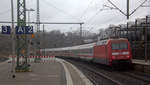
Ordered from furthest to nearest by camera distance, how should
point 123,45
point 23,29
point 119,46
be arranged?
point 123,45
point 119,46
point 23,29

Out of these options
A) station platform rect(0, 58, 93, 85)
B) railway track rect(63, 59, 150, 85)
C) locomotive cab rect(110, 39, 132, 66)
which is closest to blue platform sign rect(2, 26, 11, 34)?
station platform rect(0, 58, 93, 85)

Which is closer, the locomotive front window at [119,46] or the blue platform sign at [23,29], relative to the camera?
the blue platform sign at [23,29]

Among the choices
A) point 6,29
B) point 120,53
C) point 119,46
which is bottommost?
point 120,53

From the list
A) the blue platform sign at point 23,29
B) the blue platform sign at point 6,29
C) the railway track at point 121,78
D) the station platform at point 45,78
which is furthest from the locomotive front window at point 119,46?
the blue platform sign at point 6,29

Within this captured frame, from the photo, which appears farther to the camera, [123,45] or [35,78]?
[123,45]

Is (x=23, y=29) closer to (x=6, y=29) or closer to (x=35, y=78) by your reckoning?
(x=6, y=29)

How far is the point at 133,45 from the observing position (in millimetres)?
29859

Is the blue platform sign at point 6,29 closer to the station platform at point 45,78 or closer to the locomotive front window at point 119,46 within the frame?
the station platform at point 45,78

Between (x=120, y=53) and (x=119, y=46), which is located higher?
(x=119, y=46)

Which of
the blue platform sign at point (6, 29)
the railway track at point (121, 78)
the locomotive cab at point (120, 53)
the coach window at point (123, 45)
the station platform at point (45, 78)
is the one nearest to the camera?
the railway track at point (121, 78)

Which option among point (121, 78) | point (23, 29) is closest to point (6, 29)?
point (23, 29)

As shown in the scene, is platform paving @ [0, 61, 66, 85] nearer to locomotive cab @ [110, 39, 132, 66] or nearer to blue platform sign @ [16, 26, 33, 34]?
blue platform sign @ [16, 26, 33, 34]

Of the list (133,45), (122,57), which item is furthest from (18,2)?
(133,45)

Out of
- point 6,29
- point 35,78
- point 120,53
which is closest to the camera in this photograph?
point 6,29
